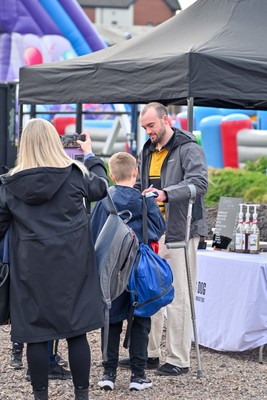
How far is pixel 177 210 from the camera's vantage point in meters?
5.62

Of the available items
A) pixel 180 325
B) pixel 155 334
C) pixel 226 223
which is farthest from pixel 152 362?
pixel 226 223

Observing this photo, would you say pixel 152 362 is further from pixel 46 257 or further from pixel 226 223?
pixel 46 257

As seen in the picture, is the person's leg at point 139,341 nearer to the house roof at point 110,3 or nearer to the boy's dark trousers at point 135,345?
the boy's dark trousers at point 135,345

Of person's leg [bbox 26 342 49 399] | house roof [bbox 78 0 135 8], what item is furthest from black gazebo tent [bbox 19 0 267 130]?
house roof [bbox 78 0 135 8]

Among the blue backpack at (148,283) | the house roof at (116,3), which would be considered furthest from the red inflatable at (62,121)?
the house roof at (116,3)

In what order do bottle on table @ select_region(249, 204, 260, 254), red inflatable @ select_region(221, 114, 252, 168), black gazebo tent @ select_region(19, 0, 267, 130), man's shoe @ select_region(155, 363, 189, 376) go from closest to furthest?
man's shoe @ select_region(155, 363, 189, 376)
black gazebo tent @ select_region(19, 0, 267, 130)
bottle on table @ select_region(249, 204, 260, 254)
red inflatable @ select_region(221, 114, 252, 168)

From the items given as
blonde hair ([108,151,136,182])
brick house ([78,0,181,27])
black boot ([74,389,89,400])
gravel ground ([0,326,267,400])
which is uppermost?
brick house ([78,0,181,27])

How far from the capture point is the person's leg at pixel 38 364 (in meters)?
4.45

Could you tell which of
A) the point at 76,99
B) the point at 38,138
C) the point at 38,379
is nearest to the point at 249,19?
the point at 76,99

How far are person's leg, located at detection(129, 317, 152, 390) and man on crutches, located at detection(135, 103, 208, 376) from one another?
1.43 ft

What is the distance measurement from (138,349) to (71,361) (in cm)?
80

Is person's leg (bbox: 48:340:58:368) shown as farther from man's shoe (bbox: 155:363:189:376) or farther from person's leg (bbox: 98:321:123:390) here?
man's shoe (bbox: 155:363:189:376)

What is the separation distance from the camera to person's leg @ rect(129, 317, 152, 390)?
17.2ft

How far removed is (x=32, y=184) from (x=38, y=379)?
39.7 inches
